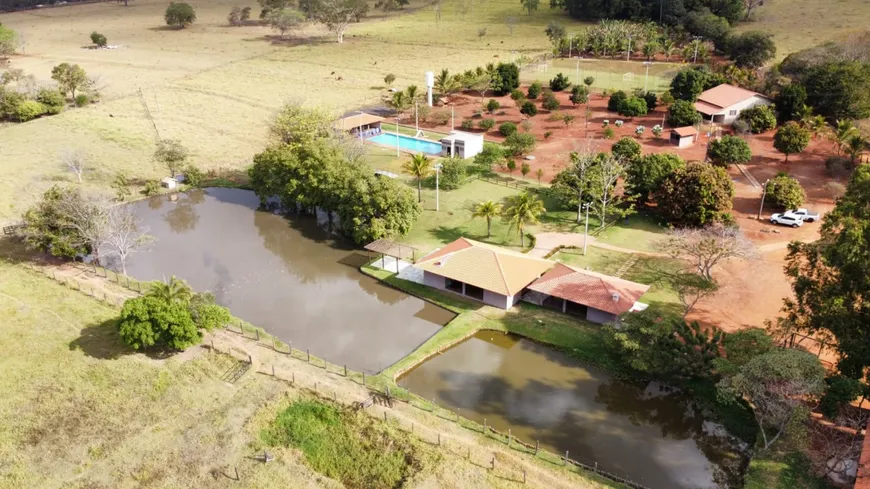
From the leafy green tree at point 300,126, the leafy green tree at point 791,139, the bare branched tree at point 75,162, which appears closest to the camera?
the leafy green tree at point 300,126

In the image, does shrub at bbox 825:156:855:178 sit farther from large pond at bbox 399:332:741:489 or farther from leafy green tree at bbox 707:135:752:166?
large pond at bbox 399:332:741:489

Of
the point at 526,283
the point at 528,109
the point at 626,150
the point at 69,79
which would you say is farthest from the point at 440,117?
the point at 69,79

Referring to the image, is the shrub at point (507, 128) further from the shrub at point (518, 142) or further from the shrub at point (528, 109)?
the shrub at point (518, 142)

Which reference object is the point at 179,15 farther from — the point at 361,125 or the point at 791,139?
the point at 791,139

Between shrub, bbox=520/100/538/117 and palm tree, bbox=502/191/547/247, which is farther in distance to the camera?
shrub, bbox=520/100/538/117

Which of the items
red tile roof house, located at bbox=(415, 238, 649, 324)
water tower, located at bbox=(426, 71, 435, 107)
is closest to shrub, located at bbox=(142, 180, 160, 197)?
red tile roof house, located at bbox=(415, 238, 649, 324)

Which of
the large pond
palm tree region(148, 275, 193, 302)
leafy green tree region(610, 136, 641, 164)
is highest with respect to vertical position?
leafy green tree region(610, 136, 641, 164)

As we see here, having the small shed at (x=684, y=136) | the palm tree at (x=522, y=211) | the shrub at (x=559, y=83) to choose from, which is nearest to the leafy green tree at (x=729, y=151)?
the small shed at (x=684, y=136)
